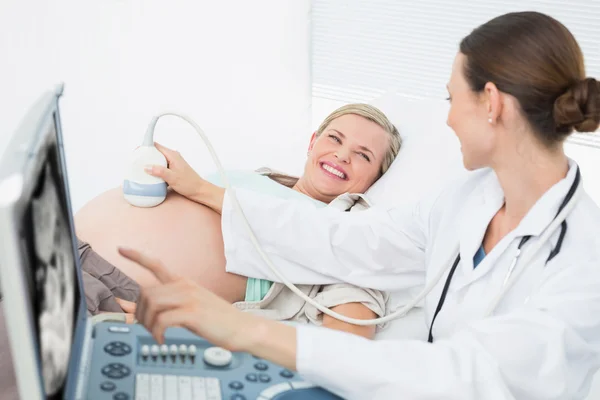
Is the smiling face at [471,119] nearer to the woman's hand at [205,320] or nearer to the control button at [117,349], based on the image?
the woman's hand at [205,320]

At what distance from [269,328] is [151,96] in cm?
221

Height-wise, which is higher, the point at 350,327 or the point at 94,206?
the point at 94,206

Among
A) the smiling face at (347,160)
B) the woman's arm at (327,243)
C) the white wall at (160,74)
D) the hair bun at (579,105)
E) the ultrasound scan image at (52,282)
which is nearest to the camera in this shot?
the ultrasound scan image at (52,282)

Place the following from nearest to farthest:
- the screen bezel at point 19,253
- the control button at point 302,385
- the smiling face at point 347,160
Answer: the screen bezel at point 19,253 < the control button at point 302,385 < the smiling face at point 347,160

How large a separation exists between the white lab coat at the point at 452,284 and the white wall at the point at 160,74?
3.90 feet

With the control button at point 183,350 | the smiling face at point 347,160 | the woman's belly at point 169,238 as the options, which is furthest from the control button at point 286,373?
the smiling face at point 347,160

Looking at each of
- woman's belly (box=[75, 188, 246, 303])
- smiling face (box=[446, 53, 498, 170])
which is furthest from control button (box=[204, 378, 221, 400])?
woman's belly (box=[75, 188, 246, 303])

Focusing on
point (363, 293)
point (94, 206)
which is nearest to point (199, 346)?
point (363, 293)

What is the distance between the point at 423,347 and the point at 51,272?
482 mm

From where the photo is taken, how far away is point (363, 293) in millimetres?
1655

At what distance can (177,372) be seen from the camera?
38.9 inches

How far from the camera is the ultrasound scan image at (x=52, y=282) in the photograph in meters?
0.69

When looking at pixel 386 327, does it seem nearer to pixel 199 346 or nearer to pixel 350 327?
pixel 350 327

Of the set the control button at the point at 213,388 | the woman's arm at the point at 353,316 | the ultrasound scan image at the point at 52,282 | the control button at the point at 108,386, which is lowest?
the woman's arm at the point at 353,316
